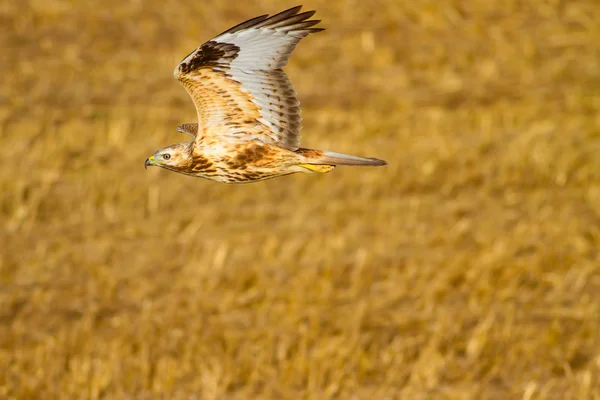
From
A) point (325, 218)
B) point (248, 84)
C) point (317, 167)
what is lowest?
point (325, 218)

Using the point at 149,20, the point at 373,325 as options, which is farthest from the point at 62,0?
the point at 373,325

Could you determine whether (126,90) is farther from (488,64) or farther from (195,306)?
(488,64)

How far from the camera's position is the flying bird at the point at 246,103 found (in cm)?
340

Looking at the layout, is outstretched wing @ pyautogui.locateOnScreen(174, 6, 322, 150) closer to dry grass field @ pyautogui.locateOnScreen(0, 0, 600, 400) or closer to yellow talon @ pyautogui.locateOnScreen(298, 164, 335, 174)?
yellow talon @ pyautogui.locateOnScreen(298, 164, 335, 174)

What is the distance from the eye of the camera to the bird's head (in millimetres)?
3332

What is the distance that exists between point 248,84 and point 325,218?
7289mm

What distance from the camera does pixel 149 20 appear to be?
13.5 m

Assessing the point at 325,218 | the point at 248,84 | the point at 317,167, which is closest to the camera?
the point at 317,167

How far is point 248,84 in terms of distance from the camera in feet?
11.9

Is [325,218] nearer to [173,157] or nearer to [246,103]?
[246,103]

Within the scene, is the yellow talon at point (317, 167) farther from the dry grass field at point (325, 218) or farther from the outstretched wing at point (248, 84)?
the dry grass field at point (325, 218)

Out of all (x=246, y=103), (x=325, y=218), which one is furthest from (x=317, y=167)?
(x=325, y=218)

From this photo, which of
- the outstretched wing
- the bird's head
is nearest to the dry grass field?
the outstretched wing

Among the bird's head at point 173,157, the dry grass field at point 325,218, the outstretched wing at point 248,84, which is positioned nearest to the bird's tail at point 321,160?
the outstretched wing at point 248,84
